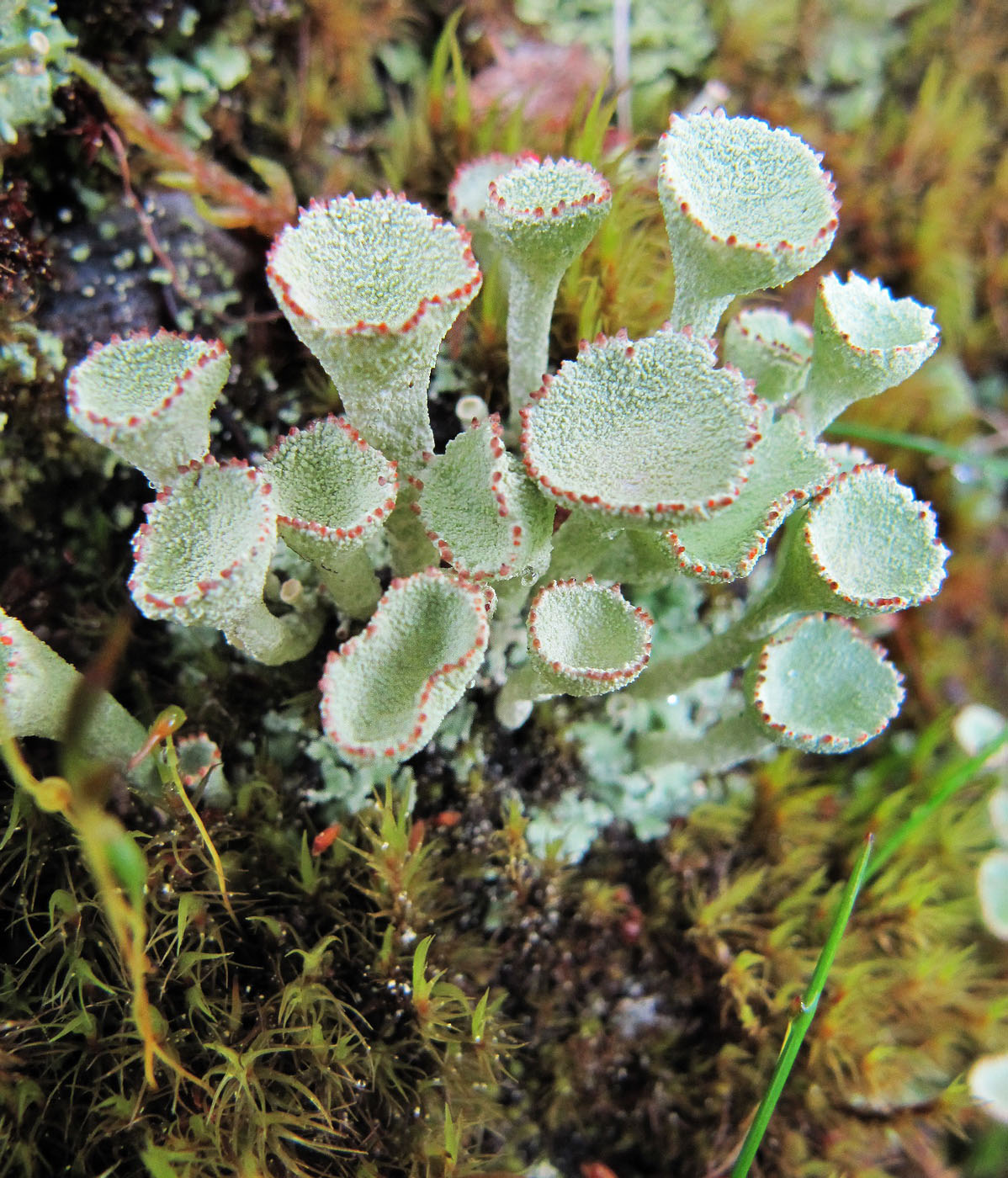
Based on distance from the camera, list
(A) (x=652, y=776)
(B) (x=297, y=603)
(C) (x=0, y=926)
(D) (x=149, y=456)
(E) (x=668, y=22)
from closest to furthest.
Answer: (D) (x=149, y=456), (C) (x=0, y=926), (B) (x=297, y=603), (A) (x=652, y=776), (E) (x=668, y=22)

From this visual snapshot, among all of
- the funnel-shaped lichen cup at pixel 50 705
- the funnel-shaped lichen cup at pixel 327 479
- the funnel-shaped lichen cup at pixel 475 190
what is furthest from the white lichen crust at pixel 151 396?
the funnel-shaped lichen cup at pixel 475 190

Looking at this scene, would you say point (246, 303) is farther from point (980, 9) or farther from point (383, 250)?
point (980, 9)

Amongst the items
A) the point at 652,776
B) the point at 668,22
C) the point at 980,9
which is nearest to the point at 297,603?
the point at 652,776

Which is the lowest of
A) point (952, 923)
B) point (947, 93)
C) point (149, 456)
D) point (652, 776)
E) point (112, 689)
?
point (952, 923)

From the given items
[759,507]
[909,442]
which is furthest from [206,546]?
[909,442]

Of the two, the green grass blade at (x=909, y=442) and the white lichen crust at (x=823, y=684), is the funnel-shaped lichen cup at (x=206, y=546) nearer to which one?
the white lichen crust at (x=823, y=684)

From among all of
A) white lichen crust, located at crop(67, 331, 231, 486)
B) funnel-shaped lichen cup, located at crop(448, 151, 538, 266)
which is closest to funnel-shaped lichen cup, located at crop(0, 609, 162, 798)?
white lichen crust, located at crop(67, 331, 231, 486)

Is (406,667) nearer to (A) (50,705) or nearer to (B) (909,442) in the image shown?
(A) (50,705)
